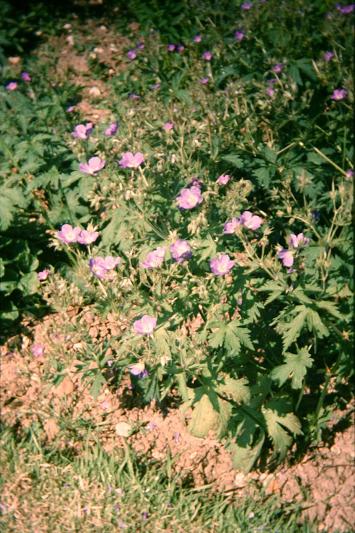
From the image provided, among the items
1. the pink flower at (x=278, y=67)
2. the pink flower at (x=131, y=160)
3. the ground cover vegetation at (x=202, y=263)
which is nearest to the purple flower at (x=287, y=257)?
the ground cover vegetation at (x=202, y=263)

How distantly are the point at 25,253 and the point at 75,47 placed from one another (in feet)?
11.0

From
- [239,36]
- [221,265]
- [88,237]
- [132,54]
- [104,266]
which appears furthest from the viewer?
[132,54]

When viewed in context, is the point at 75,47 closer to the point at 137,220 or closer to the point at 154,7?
the point at 154,7

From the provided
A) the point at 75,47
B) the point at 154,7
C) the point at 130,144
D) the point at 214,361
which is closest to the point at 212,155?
the point at 130,144

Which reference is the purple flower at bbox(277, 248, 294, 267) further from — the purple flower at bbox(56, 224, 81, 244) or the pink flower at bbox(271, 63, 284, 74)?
the pink flower at bbox(271, 63, 284, 74)

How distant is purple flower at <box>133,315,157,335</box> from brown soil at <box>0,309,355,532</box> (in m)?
0.23

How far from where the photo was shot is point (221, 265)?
2.07 metres

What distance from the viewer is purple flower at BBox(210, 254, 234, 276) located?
2.06 metres

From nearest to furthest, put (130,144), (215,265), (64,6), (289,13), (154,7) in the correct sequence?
(215,265) → (130,144) → (289,13) → (154,7) → (64,6)

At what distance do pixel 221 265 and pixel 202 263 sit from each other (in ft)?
0.68

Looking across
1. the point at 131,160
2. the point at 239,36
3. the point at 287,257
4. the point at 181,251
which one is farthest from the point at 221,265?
the point at 239,36

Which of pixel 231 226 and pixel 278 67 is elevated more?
pixel 278 67

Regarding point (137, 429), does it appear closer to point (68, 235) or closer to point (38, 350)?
point (38, 350)

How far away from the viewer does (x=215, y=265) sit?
2070mm
